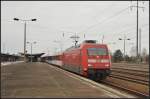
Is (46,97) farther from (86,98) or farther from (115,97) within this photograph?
(115,97)

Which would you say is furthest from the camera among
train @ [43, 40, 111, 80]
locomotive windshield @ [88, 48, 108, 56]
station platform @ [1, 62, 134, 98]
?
locomotive windshield @ [88, 48, 108, 56]

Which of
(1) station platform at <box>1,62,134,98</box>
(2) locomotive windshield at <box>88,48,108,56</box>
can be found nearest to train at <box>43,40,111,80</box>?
(2) locomotive windshield at <box>88,48,108,56</box>

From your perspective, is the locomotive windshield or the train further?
the locomotive windshield

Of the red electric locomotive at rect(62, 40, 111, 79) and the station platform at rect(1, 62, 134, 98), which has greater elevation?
the red electric locomotive at rect(62, 40, 111, 79)

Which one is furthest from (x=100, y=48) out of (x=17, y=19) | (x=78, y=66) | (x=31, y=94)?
(x=17, y=19)

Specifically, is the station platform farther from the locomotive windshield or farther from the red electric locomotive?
the locomotive windshield

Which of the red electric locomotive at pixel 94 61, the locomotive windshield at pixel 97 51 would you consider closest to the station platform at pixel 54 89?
the red electric locomotive at pixel 94 61

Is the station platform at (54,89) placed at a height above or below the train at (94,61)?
below

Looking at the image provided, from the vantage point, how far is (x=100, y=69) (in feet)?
90.9

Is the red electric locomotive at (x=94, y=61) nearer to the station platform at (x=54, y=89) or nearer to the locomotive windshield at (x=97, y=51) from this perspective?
the locomotive windshield at (x=97, y=51)

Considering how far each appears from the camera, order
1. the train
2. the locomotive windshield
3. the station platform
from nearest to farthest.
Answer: the station platform
the train
the locomotive windshield

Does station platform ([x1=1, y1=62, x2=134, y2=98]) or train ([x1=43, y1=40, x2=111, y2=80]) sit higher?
train ([x1=43, y1=40, x2=111, y2=80])

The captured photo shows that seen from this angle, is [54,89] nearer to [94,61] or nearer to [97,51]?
[94,61]

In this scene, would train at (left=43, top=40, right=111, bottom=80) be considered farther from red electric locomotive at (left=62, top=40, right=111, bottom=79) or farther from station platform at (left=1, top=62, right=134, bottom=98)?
station platform at (left=1, top=62, right=134, bottom=98)
